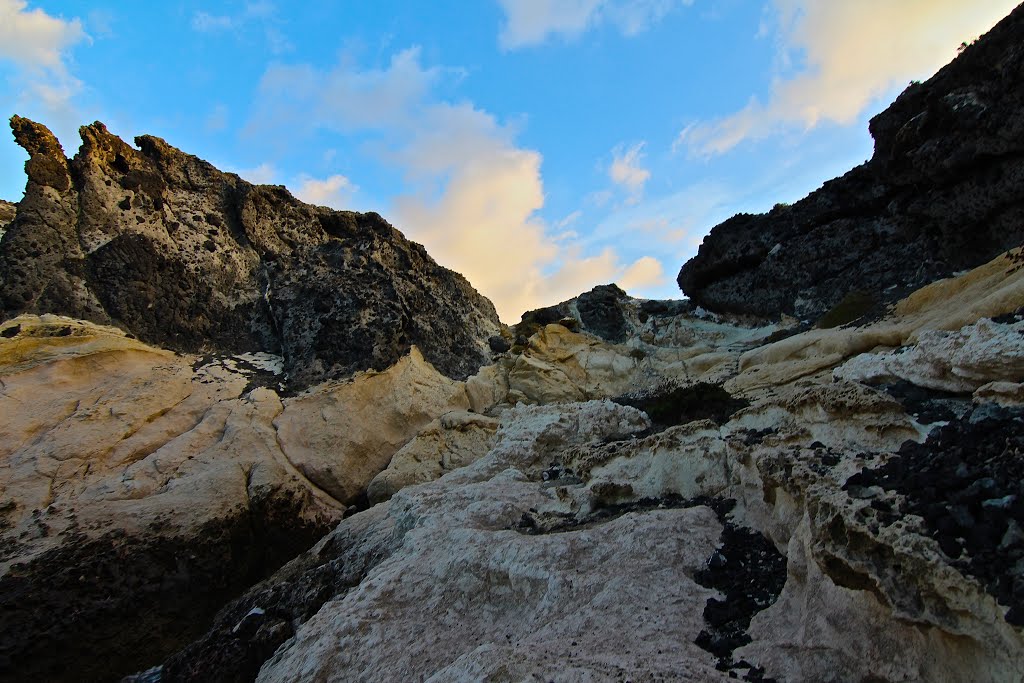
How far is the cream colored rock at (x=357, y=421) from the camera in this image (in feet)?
45.4

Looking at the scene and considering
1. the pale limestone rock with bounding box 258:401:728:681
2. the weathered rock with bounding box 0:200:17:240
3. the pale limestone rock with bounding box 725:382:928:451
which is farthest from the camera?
the weathered rock with bounding box 0:200:17:240

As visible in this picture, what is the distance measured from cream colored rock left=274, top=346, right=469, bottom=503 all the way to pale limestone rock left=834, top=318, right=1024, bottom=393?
1221 centimetres

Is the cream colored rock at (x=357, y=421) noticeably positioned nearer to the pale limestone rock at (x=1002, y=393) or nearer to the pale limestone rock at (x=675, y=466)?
the pale limestone rock at (x=675, y=466)

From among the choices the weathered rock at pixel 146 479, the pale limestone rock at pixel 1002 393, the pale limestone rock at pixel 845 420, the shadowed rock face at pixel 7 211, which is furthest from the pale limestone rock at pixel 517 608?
the shadowed rock face at pixel 7 211

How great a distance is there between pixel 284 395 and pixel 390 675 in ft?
36.8

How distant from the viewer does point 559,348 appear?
23.9 meters

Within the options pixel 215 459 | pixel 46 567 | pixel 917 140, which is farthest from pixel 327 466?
pixel 917 140

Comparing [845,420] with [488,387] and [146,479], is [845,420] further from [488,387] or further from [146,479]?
[146,479]

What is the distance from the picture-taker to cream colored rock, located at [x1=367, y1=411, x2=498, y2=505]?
540 inches

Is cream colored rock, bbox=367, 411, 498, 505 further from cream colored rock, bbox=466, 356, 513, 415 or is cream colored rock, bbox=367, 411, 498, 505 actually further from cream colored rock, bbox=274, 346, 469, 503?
cream colored rock, bbox=466, 356, 513, 415

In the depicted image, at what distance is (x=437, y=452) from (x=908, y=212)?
21.9 metres

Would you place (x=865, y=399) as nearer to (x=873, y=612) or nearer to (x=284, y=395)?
(x=873, y=612)

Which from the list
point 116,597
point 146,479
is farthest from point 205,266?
point 116,597

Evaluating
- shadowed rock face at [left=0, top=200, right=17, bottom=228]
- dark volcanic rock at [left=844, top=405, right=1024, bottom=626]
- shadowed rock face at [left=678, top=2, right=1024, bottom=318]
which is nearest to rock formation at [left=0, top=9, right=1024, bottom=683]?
dark volcanic rock at [left=844, top=405, right=1024, bottom=626]
